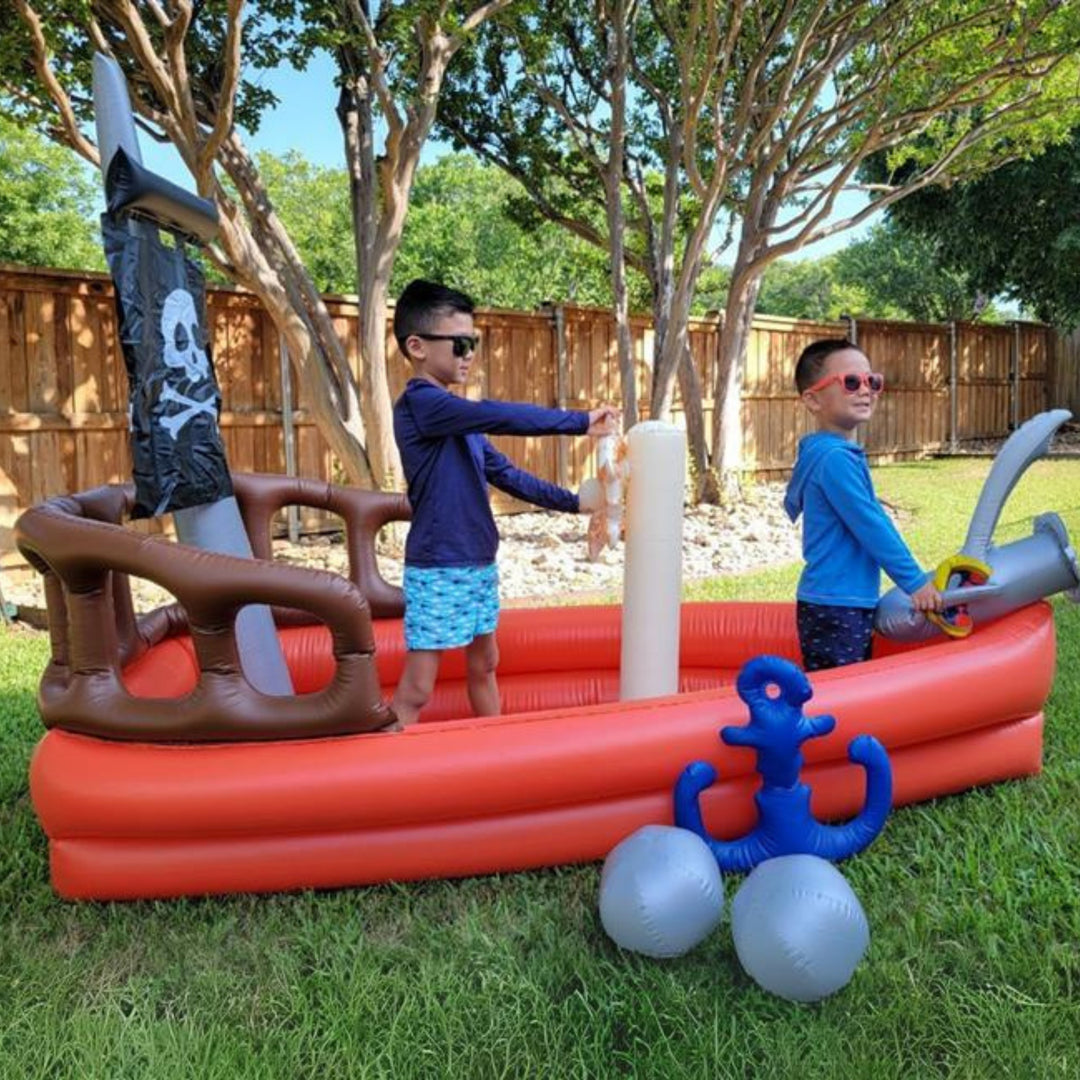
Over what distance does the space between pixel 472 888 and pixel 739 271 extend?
828 cm

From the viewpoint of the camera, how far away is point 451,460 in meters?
2.79

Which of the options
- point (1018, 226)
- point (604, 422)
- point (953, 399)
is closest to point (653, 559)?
point (604, 422)

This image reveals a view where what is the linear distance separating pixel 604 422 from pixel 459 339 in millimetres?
462

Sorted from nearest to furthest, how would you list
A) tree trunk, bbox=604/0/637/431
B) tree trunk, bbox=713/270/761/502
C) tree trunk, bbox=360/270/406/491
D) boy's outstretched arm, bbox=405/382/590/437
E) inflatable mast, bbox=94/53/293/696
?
inflatable mast, bbox=94/53/293/696
boy's outstretched arm, bbox=405/382/590/437
tree trunk, bbox=360/270/406/491
tree trunk, bbox=604/0/637/431
tree trunk, bbox=713/270/761/502

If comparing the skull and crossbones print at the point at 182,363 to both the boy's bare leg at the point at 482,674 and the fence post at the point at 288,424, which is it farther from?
the fence post at the point at 288,424

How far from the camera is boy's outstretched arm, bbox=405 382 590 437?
8.59 ft

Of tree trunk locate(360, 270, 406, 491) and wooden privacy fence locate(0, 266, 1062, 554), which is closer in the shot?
wooden privacy fence locate(0, 266, 1062, 554)

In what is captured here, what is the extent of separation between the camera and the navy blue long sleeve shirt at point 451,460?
104 inches

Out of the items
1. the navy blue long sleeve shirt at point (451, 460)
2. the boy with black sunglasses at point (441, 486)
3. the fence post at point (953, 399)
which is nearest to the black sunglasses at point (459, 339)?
the boy with black sunglasses at point (441, 486)

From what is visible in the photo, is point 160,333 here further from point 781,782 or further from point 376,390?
point 376,390

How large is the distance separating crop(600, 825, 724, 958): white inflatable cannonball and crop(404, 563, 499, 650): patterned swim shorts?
93 centimetres

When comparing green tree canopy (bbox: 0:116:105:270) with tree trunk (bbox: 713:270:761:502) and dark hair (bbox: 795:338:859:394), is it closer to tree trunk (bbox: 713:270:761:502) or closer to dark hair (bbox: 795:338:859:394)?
tree trunk (bbox: 713:270:761:502)

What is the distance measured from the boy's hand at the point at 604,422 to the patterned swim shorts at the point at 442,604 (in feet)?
1.65

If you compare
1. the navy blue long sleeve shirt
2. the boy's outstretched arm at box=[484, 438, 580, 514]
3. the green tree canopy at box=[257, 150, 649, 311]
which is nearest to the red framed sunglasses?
the navy blue long sleeve shirt
